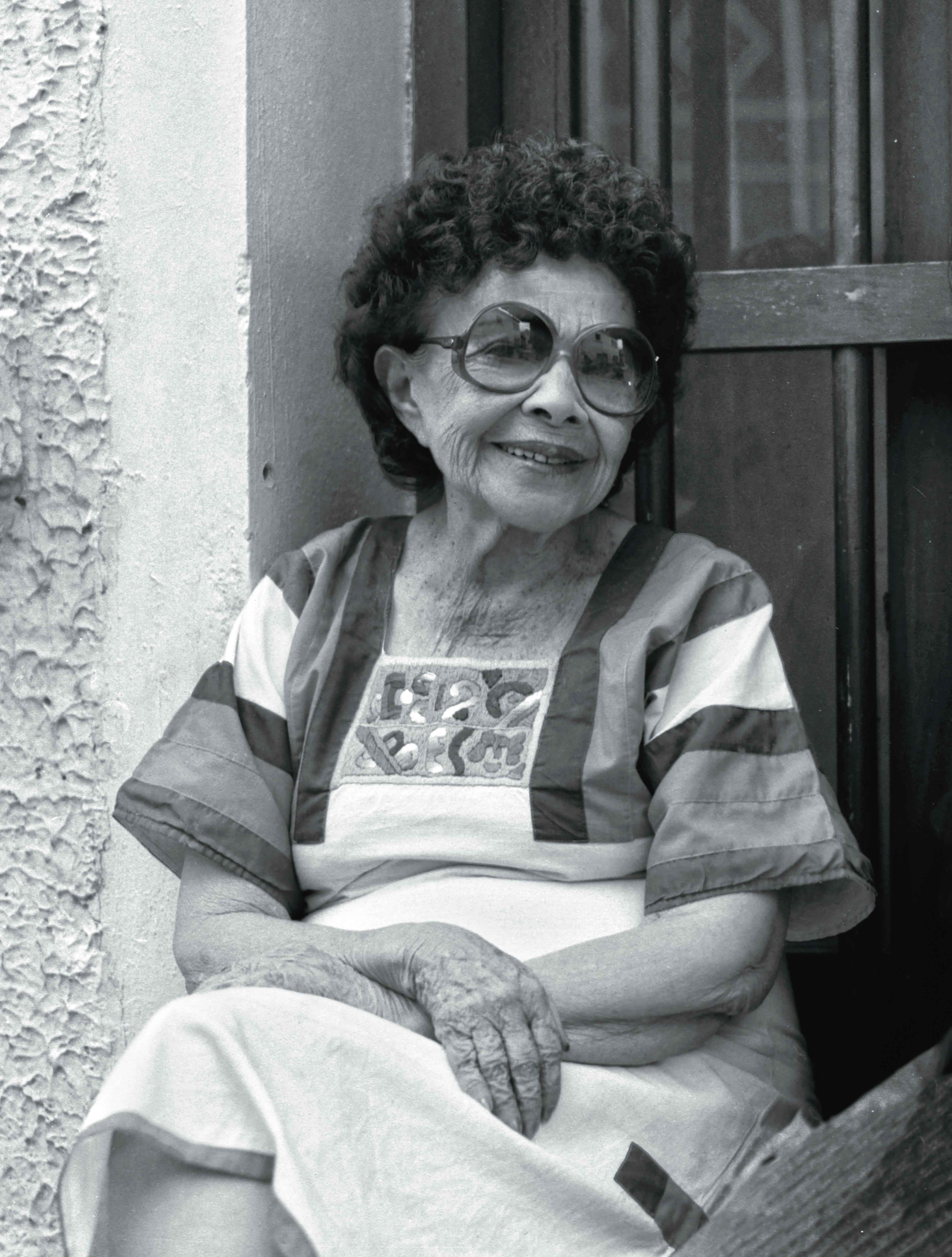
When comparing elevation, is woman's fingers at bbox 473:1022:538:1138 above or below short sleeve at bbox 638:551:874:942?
below

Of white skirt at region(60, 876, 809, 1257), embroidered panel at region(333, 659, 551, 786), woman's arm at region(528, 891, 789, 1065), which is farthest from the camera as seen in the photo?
embroidered panel at region(333, 659, 551, 786)

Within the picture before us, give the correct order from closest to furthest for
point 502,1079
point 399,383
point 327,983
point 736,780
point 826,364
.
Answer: point 502,1079, point 327,983, point 736,780, point 399,383, point 826,364

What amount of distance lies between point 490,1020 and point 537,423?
77 centimetres

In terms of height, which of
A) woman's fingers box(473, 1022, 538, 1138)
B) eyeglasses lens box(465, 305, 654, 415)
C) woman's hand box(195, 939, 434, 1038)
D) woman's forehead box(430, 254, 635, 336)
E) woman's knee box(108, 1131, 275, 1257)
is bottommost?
woman's knee box(108, 1131, 275, 1257)

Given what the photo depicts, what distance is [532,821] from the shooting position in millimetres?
1954

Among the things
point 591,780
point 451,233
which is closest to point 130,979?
point 591,780

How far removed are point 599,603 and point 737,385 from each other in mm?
651

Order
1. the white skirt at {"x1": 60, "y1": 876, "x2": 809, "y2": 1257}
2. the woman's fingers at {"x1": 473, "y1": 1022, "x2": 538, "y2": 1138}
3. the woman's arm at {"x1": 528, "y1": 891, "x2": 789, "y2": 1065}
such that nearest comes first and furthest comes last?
1. the white skirt at {"x1": 60, "y1": 876, "x2": 809, "y2": 1257}
2. the woman's fingers at {"x1": 473, "y1": 1022, "x2": 538, "y2": 1138}
3. the woman's arm at {"x1": 528, "y1": 891, "x2": 789, "y2": 1065}

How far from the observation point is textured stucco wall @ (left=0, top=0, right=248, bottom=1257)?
7.47 feet

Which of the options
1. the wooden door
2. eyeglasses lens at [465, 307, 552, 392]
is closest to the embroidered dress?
eyeglasses lens at [465, 307, 552, 392]

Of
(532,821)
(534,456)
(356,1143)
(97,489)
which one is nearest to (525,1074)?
(356,1143)

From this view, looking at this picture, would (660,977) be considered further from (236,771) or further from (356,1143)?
→ (236,771)

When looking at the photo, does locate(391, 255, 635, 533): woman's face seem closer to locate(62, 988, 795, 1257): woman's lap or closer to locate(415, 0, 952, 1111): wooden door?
locate(415, 0, 952, 1111): wooden door

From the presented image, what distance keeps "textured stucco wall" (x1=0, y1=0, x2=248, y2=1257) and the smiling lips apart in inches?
16.9
